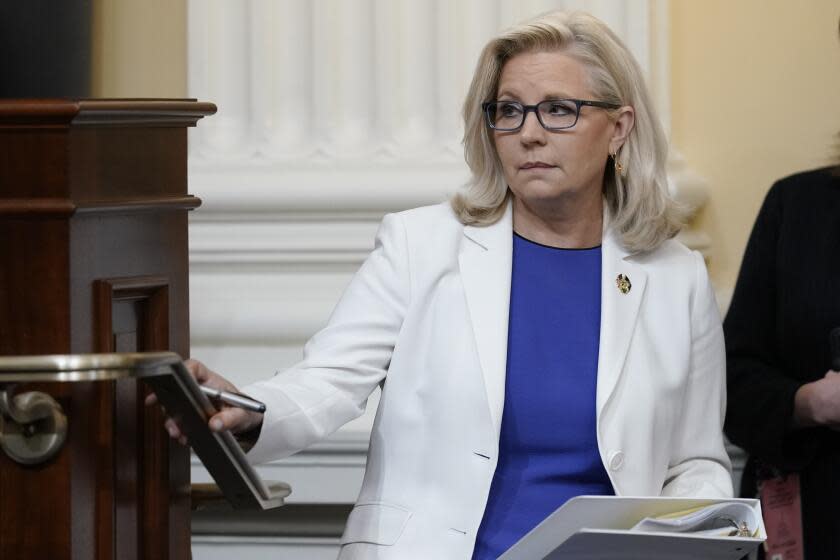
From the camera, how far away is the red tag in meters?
2.67

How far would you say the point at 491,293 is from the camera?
91.9 inches

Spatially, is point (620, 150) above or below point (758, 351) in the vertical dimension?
above

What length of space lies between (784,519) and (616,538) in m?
1.03

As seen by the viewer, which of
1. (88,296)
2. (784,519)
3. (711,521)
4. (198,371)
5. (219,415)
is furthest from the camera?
(784,519)

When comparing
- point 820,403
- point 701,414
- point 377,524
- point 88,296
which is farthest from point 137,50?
point 88,296

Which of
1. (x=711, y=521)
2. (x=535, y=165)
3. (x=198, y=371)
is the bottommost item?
(x=711, y=521)

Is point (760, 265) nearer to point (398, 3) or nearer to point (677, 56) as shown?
point (677, 56)

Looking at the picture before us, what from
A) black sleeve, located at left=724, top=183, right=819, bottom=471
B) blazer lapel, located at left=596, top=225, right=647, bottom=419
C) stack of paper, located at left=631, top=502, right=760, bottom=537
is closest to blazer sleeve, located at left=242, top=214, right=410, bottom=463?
blazer lapel, located at left=596, top=225, right=647, bottom=419

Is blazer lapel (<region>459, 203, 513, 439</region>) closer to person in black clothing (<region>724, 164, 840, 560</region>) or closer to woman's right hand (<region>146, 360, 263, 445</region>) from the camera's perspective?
woman's right hand (<region>146, 360, 263, 445</region>)

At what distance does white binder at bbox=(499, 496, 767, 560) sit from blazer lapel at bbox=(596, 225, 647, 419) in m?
0.41

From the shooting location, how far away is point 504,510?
2.24m

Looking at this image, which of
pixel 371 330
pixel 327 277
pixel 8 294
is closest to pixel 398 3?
pixel 327 277

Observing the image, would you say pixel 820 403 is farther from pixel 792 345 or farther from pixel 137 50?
pixel 137 50

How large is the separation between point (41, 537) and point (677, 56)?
2.16 meters
